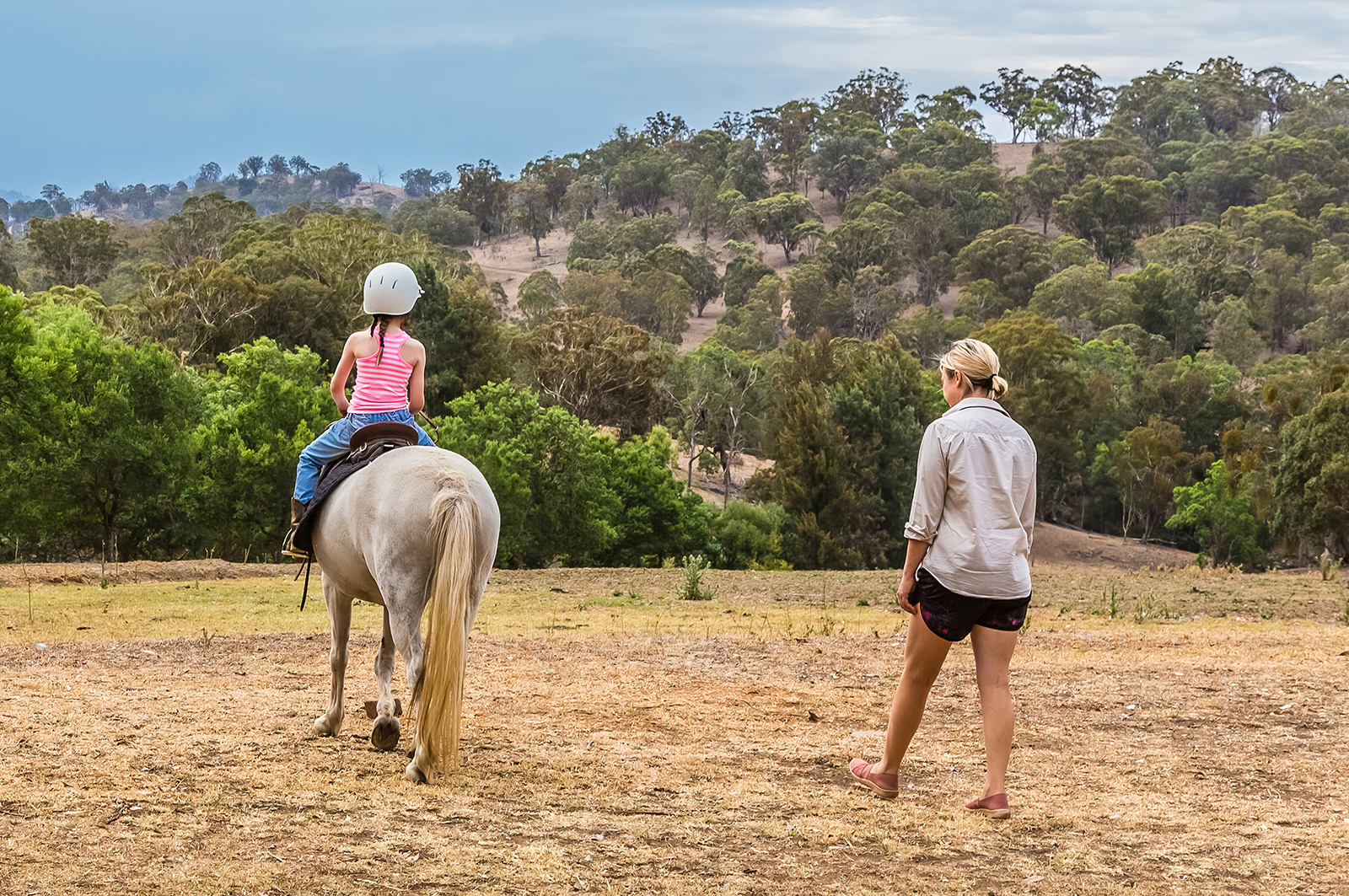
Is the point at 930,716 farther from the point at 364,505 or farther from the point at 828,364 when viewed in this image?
the point at 828,364

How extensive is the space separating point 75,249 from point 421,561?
310 feet

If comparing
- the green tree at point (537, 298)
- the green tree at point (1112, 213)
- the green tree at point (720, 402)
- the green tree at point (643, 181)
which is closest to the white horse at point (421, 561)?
the green tree at point (720, 402)

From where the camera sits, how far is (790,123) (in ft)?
518

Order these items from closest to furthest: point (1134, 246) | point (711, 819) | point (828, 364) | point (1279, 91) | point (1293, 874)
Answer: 1. point (1293, 874)
2. point (711, 819)
3. point (828, 364)
4. point (1134, 246)
5. point (1279, 91)

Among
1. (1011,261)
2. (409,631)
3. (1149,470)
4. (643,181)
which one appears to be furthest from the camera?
(643,181)

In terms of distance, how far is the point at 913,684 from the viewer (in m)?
5.94

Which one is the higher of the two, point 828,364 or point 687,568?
point 828,364

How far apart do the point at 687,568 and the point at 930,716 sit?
1220 cm

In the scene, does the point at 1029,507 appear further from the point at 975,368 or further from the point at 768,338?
the point at 768,338

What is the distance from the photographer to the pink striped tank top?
7094 millimetres

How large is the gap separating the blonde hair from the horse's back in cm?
248

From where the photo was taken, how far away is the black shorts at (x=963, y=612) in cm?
564

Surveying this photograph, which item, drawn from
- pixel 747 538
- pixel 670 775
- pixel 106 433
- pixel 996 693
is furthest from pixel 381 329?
pixel 747 538

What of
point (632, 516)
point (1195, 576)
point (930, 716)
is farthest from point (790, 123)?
point (930, 716)
